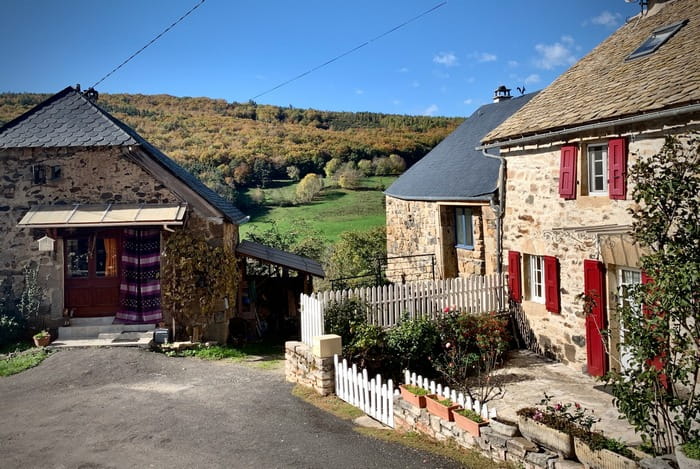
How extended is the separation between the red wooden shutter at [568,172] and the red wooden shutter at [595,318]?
1321mm

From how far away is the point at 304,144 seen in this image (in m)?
49.2

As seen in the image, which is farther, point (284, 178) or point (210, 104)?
point (210, 104)

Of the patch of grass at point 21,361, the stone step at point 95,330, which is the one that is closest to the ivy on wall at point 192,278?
the stone step at point 95,330

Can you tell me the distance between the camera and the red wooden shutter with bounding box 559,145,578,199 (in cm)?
988

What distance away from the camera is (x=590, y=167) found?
9.77m

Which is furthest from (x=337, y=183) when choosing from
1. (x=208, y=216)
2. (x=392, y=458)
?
(x=392, y=458)

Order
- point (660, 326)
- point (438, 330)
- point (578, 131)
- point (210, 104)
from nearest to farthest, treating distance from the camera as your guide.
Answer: point (660, 326)
point (578, 131)
point (438, 330)
point (210, 104)

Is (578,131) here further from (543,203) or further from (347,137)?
(347,137)

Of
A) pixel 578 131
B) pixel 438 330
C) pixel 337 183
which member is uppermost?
pixel 337 183

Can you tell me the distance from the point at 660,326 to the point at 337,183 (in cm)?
4025

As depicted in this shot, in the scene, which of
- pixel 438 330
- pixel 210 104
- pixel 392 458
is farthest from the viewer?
pixel 210 104

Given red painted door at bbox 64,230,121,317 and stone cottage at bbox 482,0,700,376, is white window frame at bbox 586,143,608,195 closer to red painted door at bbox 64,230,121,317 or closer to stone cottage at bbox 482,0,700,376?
stone cottage at bbox 482,0,700,376

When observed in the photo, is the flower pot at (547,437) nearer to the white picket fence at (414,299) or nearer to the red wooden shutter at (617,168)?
the white picket fence at (414,299)

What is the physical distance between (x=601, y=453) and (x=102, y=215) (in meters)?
11.4
